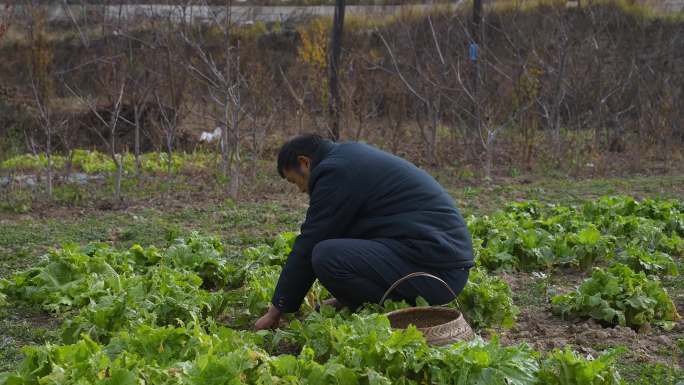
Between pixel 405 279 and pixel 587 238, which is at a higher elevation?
pixel 405 279

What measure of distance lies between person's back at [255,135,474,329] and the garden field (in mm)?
191

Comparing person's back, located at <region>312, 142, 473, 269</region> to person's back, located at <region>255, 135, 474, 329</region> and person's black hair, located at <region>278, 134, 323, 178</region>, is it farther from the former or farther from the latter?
person's black hair, located at <region>278, 134, 323, 178</region>

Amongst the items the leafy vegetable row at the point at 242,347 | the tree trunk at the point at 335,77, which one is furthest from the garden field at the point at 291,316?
the tree trunk at the point at 335,77

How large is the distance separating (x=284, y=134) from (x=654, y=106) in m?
6.70

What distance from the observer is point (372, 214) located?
5.07 meters

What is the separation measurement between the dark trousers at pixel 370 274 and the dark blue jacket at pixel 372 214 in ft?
0.20

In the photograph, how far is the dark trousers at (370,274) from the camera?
4.90 meters

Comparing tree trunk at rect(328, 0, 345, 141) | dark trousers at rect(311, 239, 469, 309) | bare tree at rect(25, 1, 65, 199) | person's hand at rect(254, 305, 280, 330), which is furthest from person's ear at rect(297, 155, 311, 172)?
tree trunk at rect(328, 0, 345, 141)

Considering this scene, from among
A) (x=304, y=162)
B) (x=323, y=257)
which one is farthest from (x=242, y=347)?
(x=304, y=162)

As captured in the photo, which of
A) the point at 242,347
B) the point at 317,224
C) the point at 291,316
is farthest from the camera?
the point at 291,316

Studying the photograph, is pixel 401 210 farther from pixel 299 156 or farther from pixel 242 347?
pixel 242 347

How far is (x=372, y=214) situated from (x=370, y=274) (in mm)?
336

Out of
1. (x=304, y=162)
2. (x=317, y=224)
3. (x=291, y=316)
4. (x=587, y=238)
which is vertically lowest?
(x=291, y=316)

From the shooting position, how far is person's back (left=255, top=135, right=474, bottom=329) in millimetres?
4914
